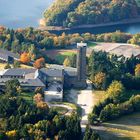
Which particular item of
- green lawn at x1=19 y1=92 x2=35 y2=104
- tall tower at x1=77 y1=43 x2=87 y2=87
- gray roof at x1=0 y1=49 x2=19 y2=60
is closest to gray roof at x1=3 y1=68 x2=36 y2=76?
green lawn at x1=19 y1=92 x2=35 y2=104

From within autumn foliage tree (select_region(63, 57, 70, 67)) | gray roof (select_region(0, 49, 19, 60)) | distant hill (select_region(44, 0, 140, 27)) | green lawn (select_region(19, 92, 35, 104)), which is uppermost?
distant hill (select_region(44, 0, 140, 27))

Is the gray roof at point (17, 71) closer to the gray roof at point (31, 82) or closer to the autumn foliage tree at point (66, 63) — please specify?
the gray roof at point (31, 82)

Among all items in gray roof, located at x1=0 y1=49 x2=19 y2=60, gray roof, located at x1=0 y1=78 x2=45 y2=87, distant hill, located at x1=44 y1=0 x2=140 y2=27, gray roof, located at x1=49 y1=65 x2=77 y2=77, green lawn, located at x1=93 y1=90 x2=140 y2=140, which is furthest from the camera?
distant hill, located at x1=44 y1=0 x2=140 y2=27

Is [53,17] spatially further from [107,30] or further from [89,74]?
[89,74]

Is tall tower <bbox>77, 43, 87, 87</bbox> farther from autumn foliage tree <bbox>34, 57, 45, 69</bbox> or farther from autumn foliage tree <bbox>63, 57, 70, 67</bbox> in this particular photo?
autumn foliage tree <bbox>63, 57, 70, 67</bbox>

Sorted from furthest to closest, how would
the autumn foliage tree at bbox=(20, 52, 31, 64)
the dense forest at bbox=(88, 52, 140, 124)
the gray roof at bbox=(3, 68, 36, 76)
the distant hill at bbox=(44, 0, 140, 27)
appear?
the distant hill at bbox=(44, 0, 140, 27) < the autumn foliage tree at bbox=(20, 52, 31, 64) < the gray roof at bbox=(3, 68, 36, 76) < the dense forest at bbox=(88, 52, 140, 124)

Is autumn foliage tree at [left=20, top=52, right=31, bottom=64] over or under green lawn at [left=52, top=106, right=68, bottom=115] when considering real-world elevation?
over

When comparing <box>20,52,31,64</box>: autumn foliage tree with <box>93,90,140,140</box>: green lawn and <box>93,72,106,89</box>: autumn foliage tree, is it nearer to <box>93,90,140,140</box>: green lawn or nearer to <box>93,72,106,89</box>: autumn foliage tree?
<box>93,72,106,89</box>: autumn foliage tree

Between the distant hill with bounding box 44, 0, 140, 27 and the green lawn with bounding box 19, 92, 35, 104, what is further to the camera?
the distant hill with bounding box 44, 0, 140, 27

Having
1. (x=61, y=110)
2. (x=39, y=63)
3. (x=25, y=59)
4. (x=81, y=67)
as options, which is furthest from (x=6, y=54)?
(x=61, y=110)
